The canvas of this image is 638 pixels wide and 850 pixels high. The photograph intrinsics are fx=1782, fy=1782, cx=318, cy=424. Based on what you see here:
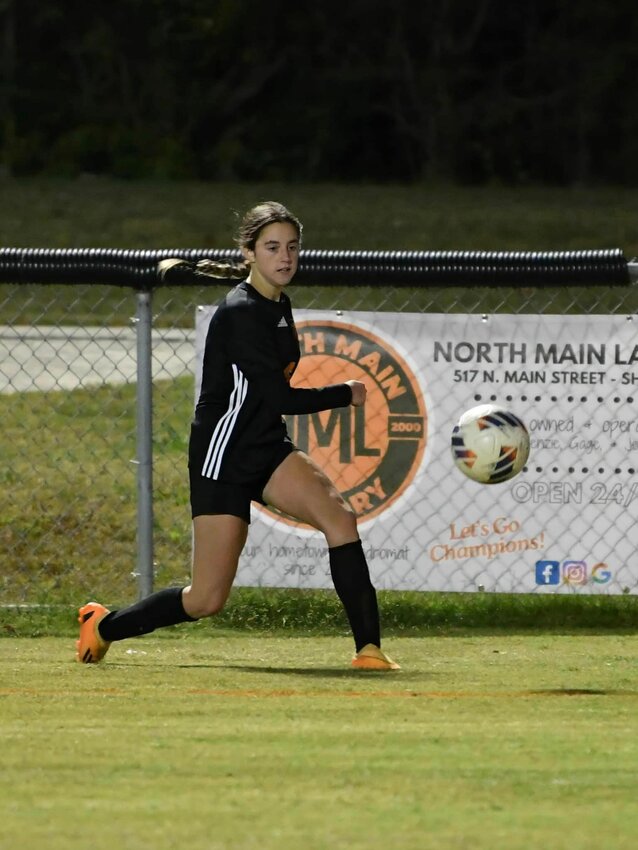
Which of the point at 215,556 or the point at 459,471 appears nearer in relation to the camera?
the point at 215,556

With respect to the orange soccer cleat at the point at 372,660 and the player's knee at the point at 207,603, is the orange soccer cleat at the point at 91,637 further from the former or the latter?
the orange soccer cleat at the point at 372,660

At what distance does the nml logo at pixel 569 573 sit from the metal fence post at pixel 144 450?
167 centimetres

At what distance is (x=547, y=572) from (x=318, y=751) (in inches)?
112

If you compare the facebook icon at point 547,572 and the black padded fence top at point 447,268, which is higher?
the black padded fence top at point 447,268

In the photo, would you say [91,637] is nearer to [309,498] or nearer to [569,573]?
[309,498]

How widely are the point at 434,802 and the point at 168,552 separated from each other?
489 centimetres

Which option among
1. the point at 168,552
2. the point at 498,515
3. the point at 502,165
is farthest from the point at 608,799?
the point at 502,165

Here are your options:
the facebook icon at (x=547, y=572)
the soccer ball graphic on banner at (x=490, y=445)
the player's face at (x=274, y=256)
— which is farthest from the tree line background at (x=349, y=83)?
the player's face at (x=274, y=256)

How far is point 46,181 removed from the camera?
38375mm

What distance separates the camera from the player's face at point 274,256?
6266 millimetres

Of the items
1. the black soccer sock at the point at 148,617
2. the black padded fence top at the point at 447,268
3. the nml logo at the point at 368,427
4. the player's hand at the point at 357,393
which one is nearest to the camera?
the player's hand at the point at 357,393

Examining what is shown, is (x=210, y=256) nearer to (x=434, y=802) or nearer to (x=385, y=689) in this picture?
(x=385, y=689)

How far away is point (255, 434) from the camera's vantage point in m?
6.31

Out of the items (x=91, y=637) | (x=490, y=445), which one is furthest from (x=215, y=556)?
(x=490, y=445)
